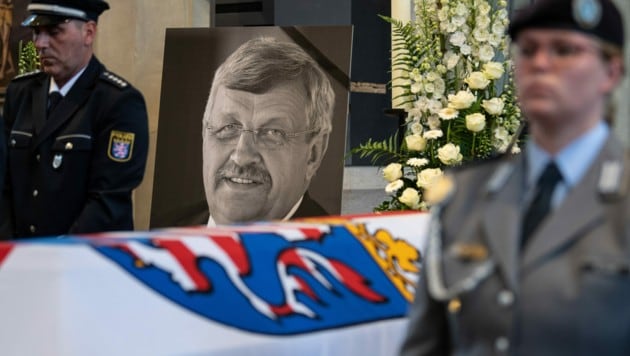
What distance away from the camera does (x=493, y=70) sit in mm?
4988

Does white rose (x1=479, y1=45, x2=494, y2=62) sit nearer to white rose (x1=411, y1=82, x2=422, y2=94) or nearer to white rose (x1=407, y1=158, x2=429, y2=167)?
white rose (x1=411, y1=82, x2=422, y2=94)

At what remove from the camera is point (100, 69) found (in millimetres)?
4133

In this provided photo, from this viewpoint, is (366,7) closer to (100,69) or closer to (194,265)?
(100,69)

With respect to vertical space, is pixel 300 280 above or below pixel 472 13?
below

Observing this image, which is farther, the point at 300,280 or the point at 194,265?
the point at 300,280

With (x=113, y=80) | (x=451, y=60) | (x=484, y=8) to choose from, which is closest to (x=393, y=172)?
(x=451, y=60)

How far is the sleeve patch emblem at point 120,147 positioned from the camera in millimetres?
3977

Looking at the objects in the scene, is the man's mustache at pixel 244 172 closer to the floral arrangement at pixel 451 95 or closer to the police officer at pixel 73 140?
the floral arrangement at pixel 451 95

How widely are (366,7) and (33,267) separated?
930 centimetres

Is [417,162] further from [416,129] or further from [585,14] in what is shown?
[585,14]

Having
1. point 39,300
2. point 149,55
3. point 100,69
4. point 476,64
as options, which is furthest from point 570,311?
point 149,55

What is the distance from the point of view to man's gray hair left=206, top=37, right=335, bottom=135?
6230 mm

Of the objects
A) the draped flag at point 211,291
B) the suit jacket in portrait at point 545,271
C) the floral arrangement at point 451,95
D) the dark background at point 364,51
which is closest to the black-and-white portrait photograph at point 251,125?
the floral arrangement at point 451,95

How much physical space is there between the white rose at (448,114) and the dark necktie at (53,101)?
166cm
